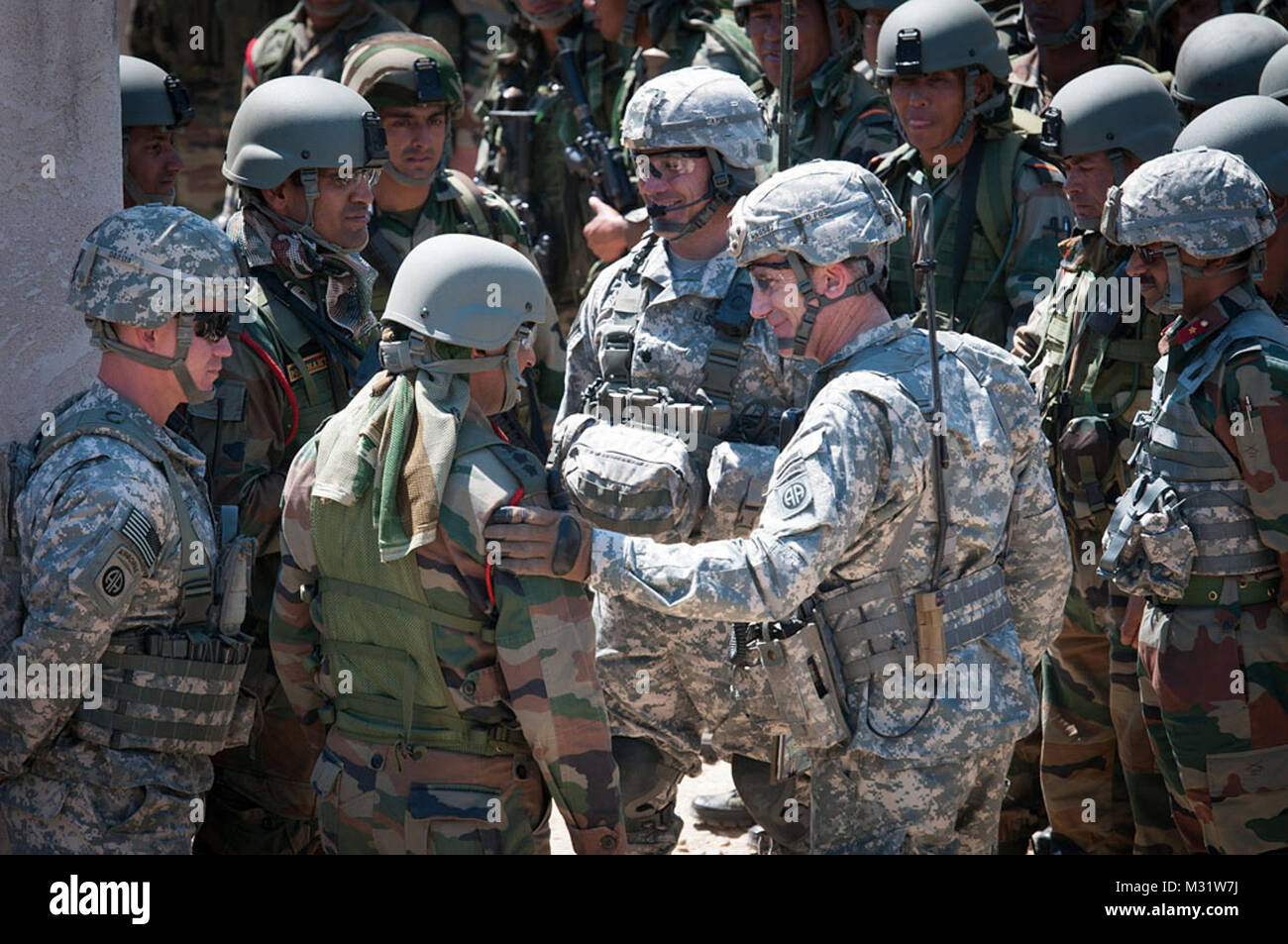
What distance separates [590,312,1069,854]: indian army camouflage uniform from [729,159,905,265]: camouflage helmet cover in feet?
0.82

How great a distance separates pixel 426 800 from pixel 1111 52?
20.9ft

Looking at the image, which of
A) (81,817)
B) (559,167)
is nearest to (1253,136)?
(81,817)

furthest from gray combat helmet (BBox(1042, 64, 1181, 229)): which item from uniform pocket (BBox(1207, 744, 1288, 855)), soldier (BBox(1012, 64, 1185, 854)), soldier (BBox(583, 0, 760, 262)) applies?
soldier (BBox(583, 0, 760, 262))

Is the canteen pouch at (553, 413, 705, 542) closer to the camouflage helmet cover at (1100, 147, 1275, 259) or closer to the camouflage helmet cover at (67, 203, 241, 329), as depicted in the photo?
the camouflage helmet cover at (67, 203, 241, 329)

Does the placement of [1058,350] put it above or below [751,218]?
below

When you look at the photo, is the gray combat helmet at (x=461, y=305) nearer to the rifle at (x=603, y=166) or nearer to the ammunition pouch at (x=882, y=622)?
the ammunition pouch at (x=882, y=622)

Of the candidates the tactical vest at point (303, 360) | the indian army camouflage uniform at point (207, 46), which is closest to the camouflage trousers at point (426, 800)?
the tactical vest at point (303, 360)

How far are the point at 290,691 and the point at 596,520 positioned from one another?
122 cm

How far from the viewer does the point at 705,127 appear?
18.0 ft

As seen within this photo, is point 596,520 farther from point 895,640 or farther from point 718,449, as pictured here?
point 895,640

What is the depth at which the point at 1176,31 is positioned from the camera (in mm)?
8695

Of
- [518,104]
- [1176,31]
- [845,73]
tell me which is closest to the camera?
[845,73]

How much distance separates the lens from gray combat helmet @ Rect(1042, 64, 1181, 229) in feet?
20.4

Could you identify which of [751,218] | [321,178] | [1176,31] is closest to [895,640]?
[751,218]
